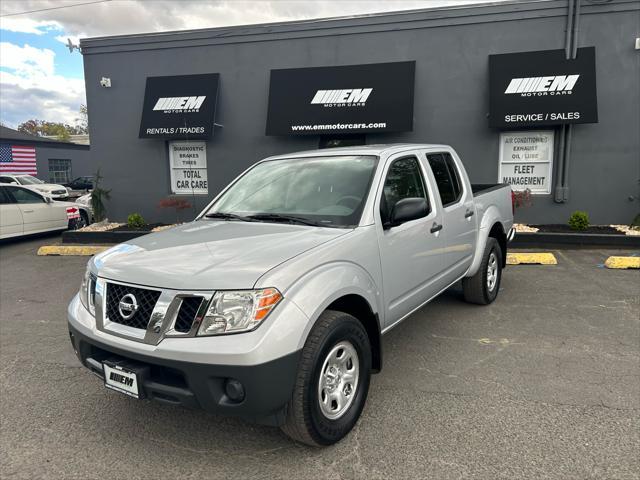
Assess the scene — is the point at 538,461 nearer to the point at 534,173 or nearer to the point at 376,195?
the point at 376,195

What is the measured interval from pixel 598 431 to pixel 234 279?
2.46 m

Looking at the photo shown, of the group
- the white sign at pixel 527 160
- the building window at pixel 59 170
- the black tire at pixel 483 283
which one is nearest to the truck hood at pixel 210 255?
the black tire at pixel 483 283

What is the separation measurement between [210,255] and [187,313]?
42 centimetres

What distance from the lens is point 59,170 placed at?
39.0 m

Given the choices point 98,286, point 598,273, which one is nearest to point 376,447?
point 98,286

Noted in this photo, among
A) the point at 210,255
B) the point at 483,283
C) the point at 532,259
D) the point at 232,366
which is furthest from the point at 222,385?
the point at 532,259

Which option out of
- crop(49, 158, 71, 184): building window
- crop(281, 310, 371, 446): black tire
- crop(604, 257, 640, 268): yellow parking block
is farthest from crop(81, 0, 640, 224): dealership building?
crop(49, 158, 71, 184): building window

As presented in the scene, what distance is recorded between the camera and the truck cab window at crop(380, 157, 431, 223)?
361 cm

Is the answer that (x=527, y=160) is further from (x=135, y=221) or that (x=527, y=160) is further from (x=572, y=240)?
(x=135, y=221)

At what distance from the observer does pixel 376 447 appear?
9.48ft

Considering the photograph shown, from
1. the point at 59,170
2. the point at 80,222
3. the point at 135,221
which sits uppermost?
the point at 59,170

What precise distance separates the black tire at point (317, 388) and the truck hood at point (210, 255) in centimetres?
47

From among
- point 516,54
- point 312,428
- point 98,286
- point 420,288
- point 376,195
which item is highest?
point 516,54

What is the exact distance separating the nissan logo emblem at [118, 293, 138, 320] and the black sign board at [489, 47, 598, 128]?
913 cm
